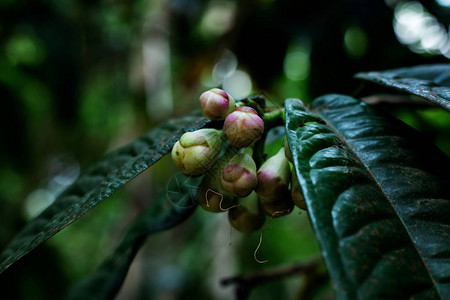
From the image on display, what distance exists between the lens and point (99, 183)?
2.20 feet

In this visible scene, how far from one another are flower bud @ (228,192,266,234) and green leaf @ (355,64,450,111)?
0.32 meters

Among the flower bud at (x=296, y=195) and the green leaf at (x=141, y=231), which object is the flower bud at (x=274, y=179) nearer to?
the flower bud at (x=296, y=195)

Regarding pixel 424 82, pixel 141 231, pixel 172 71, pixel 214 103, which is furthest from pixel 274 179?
pixel 172 71

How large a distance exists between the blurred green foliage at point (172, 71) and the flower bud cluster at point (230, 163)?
0.41 meters

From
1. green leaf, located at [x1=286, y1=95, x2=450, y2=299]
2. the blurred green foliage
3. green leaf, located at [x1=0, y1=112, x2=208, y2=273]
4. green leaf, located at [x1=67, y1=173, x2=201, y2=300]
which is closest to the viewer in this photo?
green leaf, located at [x1=286, y1=95, x2=450, y2=299]

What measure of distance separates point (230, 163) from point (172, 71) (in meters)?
2.23

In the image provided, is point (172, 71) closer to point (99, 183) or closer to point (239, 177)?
point (99, 183)

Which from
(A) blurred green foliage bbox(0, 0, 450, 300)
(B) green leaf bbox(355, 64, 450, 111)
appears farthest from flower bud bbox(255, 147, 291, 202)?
(A) blurred green foliage bbox(0, 0, 450, 300)

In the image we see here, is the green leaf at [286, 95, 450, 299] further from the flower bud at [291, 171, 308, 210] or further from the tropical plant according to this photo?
the flower bud at [291, 171, 308, 210]

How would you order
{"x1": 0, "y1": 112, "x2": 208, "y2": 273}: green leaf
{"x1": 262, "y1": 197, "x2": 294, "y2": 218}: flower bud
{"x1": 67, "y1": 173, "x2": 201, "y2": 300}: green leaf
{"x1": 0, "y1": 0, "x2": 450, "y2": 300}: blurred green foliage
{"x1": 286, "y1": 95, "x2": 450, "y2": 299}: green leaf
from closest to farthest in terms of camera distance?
{"x1": 286, "y1": 95, "x2": 450, "y2": 299}: green leaf
{"x1": 0, "y1": 112, "x2": 208, "y2": 273}: green leaf
{"x1": 262, "y1": 197, "x2": 294, "y2": 218}: flower bud
{"x1": 67, "y1": 173, "x2": 201, "y2": 300}: green leaf
{"x1": 0, "y1": 0, "x2": 450, "y2": 300}: blurred green foliage

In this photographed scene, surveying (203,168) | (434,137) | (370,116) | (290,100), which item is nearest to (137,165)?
(203,168)

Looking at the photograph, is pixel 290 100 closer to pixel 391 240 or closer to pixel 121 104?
pixel 391 240

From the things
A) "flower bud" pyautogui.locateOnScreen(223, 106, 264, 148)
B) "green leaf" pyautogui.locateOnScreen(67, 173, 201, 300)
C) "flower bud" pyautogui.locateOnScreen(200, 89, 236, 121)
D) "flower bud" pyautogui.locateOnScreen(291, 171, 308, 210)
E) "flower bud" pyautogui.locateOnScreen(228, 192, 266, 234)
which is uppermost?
"flower bud" pyautogui.locateOnScreen(200, 89, 236, 121)

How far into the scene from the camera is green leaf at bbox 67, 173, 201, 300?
81 centimetres
